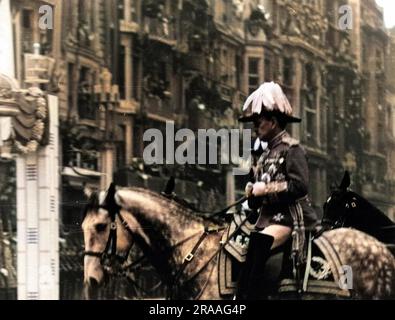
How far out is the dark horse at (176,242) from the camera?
5.43 m

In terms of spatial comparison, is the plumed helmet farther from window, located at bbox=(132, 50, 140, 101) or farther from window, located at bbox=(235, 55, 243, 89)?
window, located at bbox=(132, 50, 140, 101)

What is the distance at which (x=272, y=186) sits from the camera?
539cm

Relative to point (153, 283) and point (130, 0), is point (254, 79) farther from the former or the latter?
point (153, 283)

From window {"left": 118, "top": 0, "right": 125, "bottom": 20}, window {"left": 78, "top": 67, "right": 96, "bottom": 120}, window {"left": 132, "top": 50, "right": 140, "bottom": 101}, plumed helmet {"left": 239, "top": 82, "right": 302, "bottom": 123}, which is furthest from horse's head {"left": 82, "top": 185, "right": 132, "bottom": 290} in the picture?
window {"left": 118, "top": 0, "right": 125, "bottom": 20}

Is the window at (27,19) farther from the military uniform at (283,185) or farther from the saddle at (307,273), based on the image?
the saddle at (307,273)

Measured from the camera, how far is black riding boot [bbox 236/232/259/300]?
5.35m

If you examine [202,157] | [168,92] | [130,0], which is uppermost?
[130,0]

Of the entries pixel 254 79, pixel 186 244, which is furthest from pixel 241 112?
pixel 186 244

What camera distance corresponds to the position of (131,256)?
5.54m

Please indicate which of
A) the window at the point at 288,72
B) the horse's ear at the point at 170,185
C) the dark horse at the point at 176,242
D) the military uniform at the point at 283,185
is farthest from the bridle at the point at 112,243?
the window at the point at 288,72

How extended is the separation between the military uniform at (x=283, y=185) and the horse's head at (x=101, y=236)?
33.2 inches

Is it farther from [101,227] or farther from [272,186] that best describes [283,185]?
[101,227]

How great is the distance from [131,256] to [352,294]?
1376 millimetres

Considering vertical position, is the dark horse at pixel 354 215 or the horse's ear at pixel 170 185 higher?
the horse's ear at pixel 170 185
